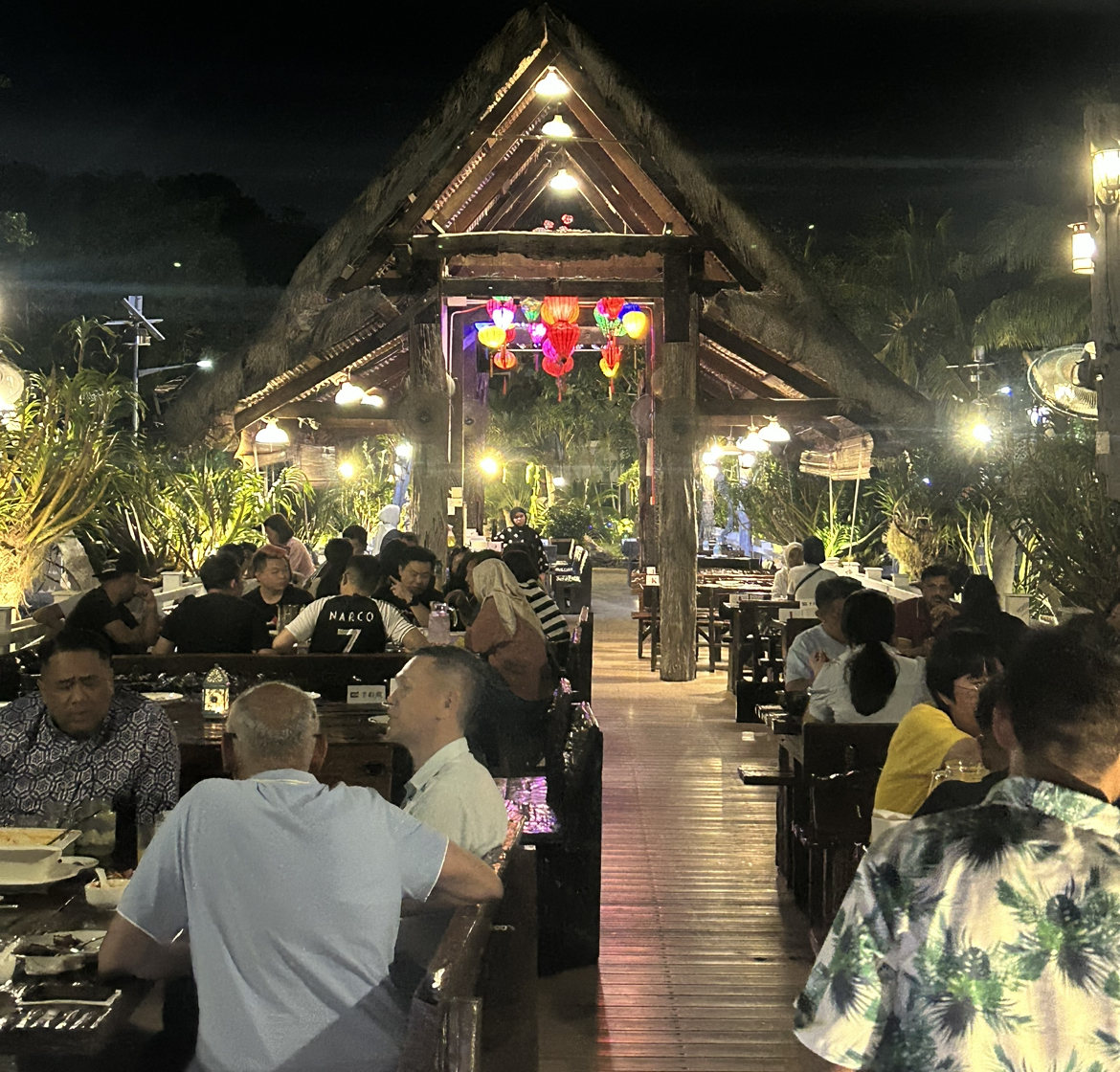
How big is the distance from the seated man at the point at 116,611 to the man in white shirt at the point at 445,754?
4.40m

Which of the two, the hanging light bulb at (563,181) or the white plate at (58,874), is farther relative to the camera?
the hanging light bulb at (563,181)

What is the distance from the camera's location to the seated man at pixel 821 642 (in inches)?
288

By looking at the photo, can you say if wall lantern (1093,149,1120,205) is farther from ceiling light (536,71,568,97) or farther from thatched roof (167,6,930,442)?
ceiling light (536,71,568,97)

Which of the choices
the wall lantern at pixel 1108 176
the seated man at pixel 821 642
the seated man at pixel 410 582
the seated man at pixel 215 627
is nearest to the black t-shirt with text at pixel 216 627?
the seated man at pixel 215 627

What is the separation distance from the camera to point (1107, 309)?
9328 millimetres

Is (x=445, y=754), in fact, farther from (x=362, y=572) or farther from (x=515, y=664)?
(x=362, y=572)

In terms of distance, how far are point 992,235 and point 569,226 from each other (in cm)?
1714

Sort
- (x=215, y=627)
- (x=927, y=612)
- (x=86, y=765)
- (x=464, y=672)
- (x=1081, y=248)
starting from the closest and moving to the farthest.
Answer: (x=464, y=672)
(x=86, y=765)
(x=215, y=627)
(x=927, y=612)
(x=1081, y=248)

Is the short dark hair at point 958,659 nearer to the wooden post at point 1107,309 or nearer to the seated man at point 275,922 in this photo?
the seated man at point 275,922

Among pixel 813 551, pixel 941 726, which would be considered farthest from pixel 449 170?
pixel 941 726

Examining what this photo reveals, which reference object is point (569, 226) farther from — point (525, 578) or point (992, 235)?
point (992, 235)

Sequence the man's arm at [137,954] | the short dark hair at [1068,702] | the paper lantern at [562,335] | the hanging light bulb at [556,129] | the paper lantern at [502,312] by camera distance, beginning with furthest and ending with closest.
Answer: the paper lantern at [502,312] < the paper lantern at [562,335] < the hanging light bulb at [556,129] < the man's arm at [137,954] < the short dark hair at [1068,702]

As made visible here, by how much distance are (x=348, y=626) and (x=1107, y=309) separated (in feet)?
17.7

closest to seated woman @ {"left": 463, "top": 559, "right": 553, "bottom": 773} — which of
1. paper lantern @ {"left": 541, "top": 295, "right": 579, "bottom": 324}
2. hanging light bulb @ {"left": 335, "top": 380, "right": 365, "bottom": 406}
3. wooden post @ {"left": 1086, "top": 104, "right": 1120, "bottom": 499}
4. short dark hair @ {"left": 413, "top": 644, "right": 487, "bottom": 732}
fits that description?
short dark hair @ {"left": 413, "top": 644, "right": 487, "bottom": 732}
